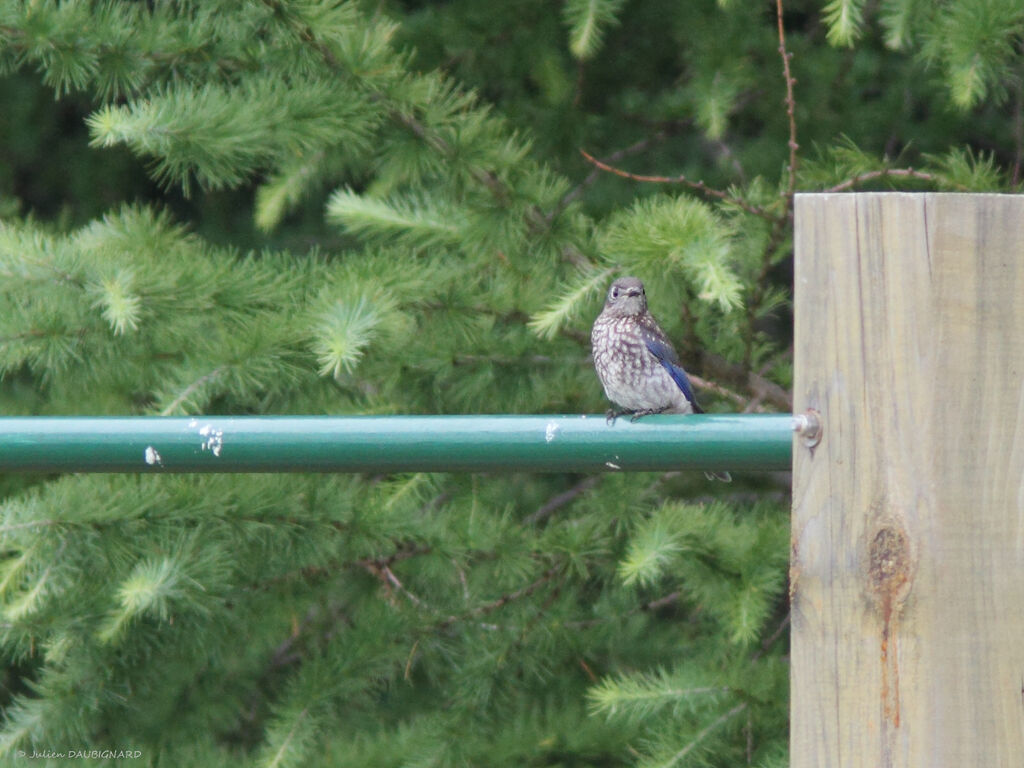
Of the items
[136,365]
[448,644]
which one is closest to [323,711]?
[448,644]

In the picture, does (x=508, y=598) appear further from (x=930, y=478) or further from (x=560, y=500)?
(x=930, y=478)

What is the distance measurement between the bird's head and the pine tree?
0.06 meters

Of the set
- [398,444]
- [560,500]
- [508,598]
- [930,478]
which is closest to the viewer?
[930,478]

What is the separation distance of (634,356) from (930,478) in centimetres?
175

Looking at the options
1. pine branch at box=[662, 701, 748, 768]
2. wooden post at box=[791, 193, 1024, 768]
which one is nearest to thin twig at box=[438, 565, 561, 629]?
pine branch at box=[662, 701, 748, 768]

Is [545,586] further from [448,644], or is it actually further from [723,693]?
[723,693]

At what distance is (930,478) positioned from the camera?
4.06ft

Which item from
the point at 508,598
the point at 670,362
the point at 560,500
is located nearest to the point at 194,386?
the point at 508,598

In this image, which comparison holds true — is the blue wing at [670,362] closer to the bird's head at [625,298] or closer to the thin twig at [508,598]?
the bird's head at [625,298]

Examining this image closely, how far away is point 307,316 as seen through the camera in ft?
8.56

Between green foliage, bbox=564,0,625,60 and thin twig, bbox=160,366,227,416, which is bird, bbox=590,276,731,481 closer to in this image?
green foliage, bbox=564,0,625,60

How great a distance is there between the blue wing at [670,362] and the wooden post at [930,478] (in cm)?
166

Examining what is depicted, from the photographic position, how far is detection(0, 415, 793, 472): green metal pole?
1608 mm

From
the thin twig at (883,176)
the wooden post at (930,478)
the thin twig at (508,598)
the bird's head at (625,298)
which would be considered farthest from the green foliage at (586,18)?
the wooden post at (930,478)
